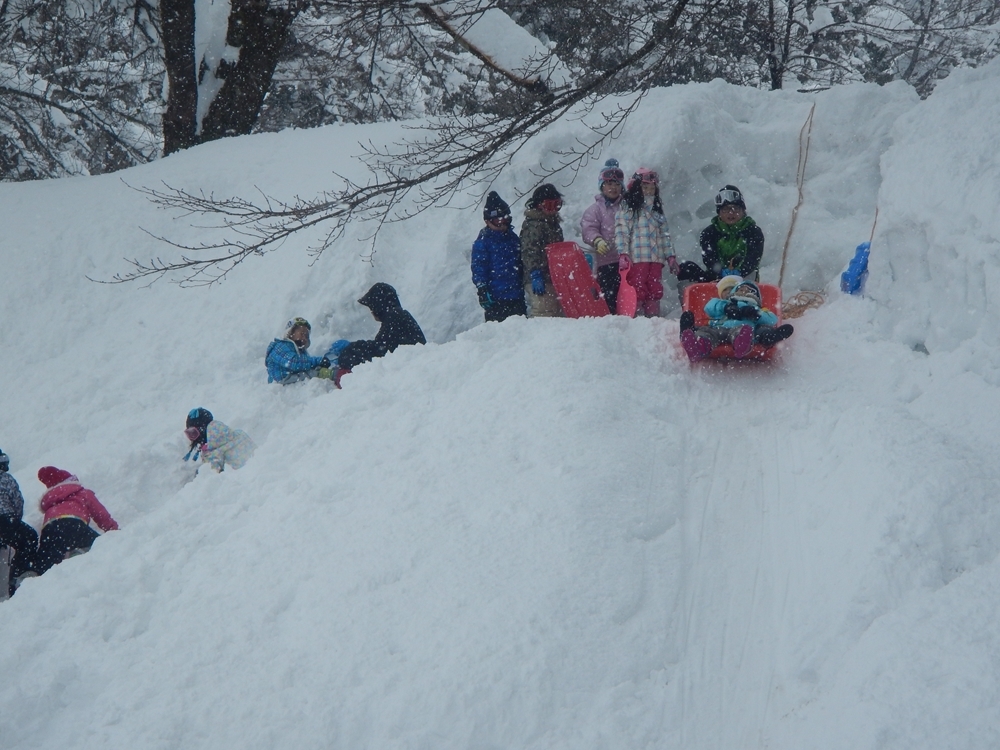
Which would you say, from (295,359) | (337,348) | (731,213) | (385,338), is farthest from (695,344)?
(295,359)

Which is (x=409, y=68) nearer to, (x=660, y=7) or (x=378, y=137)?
(x=378, y=137)

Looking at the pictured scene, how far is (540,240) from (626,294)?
3.07ft

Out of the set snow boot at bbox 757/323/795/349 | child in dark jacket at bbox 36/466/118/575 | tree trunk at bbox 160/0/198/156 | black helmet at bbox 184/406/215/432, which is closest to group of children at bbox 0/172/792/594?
black helmet at bbox 184/406/215/432

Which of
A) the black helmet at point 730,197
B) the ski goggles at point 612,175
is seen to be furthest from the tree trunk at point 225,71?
the black helmet at point 730,197

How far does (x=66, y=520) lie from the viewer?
17.4ft

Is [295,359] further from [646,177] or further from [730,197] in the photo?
[730,197]

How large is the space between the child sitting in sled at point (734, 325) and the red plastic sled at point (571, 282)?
1.32m

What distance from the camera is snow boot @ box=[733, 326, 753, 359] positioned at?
5.02m

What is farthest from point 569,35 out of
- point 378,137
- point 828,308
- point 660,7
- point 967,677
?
point 967,677

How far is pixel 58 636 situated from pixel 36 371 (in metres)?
5.66

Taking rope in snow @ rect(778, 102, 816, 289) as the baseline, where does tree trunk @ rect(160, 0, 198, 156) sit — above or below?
above

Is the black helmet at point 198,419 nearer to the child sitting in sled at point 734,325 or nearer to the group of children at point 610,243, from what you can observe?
the group of children at point 610,243

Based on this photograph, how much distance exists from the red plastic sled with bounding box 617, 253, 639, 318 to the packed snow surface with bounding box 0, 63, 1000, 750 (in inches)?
36.2

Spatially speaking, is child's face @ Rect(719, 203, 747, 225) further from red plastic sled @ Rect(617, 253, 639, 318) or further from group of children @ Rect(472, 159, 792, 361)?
red plastic sled @ Rect(617, 253, 639, 318)
